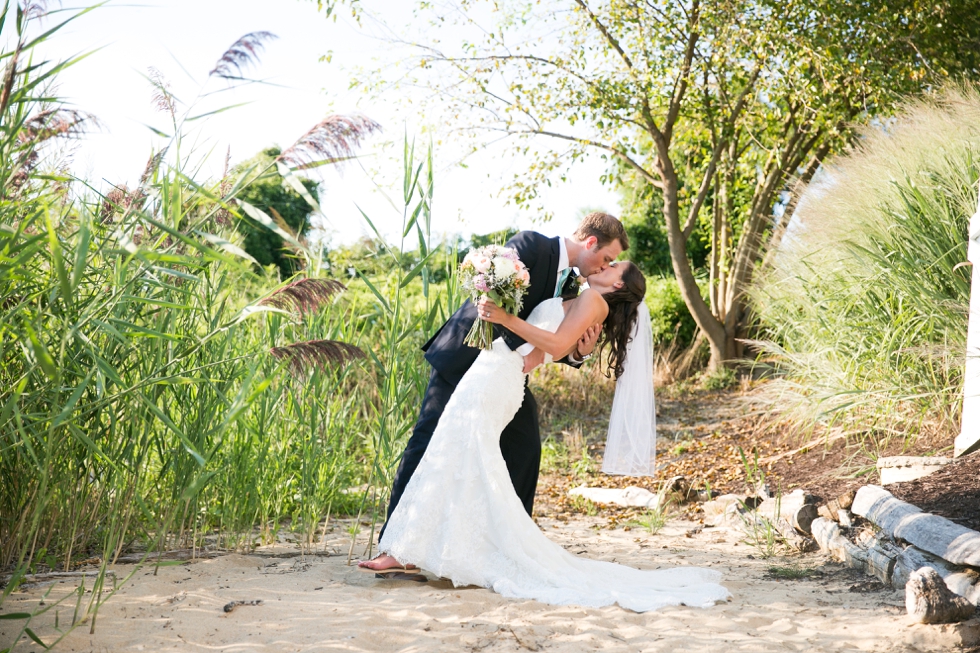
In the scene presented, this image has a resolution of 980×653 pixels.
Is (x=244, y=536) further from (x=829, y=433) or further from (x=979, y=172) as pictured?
(x=979, y=172)

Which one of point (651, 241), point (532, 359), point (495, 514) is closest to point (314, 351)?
point (495, 514)

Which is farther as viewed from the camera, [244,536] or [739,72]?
[739,72]

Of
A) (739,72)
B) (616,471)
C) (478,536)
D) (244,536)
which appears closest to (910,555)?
(616,471)

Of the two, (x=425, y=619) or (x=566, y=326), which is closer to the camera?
(x=425, y=619)

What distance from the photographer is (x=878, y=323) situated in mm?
5688

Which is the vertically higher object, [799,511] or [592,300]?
[592,300]

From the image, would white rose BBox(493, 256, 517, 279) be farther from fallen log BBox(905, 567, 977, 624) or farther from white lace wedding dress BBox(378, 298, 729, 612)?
fallen log BBox(905, 567, 977, 624)

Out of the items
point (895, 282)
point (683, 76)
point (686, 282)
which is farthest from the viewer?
point (686, 282)

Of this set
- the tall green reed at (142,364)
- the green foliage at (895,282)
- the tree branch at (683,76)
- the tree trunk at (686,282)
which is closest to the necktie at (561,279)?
the tall green reed at (142,364)

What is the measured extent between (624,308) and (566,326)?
514 mm

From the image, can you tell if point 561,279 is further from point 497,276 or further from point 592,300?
point 497,276

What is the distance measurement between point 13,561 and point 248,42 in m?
2.16

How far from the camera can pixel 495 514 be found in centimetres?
337

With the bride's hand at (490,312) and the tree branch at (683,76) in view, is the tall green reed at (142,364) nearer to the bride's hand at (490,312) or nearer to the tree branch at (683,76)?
the bride's hand at (490,312)
